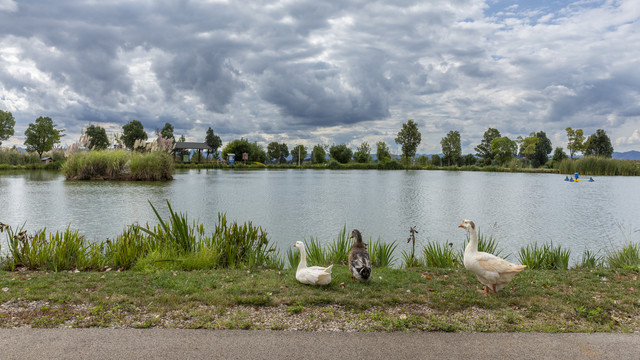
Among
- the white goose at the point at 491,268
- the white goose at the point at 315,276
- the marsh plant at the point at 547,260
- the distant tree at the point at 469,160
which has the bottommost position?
the marsh plant at the point at 547,260

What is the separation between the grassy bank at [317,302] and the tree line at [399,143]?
7375 cm

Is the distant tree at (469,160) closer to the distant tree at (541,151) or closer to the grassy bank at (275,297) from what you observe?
the distant tree at (541,151)

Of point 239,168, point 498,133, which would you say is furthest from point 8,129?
point 498,133

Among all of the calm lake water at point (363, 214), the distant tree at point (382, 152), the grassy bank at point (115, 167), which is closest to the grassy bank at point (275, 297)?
the calm lake water at point (363, 214)

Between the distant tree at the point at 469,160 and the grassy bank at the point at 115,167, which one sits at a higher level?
the distant tree at the point at 469,160

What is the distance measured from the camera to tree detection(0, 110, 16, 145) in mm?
66062

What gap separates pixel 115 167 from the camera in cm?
3262

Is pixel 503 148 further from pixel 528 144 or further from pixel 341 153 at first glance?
pixel 341 153

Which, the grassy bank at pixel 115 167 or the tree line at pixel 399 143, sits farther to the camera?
the tree line at pixel 399 143

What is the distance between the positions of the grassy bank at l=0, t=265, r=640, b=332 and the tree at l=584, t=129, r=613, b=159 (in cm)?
8523

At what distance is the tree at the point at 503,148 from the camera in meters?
85.0

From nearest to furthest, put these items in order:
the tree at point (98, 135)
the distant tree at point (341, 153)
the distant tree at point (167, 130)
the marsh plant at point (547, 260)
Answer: the marsh plant at point (547, 260)
the tree at point (98, 135)
the distant tree at point (341, 153)
the distant tree at point (167, 130)

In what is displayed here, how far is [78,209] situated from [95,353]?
15584mm

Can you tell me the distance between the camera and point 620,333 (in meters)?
4.03
